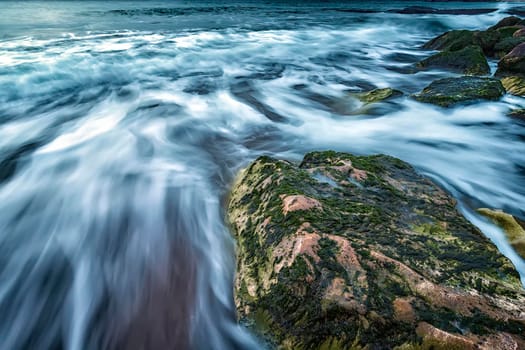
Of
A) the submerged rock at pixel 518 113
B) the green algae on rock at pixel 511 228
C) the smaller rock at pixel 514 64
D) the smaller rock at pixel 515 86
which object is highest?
the smaller rock at pixel 514 64

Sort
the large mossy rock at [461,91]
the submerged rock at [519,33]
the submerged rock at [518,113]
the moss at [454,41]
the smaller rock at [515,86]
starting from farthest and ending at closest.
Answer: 1. the submerged rock at [519,33]
2. the moss at [454,41]
3. the smaller rock at [515,86]
4. the large mossy rock at [461,91]
5. the submerged rock at [518,113]

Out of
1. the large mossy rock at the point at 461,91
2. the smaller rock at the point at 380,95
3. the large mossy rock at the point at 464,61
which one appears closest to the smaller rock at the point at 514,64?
the large mossy rock at the point at 464,61

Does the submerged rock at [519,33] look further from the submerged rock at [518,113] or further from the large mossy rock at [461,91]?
the submerged rock at [518,113]

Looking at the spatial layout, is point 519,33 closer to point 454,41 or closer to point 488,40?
point 488,40

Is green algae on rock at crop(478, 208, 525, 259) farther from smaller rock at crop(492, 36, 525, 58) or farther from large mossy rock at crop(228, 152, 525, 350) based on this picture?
smaller rock at crop(492, 36, 525, 58)

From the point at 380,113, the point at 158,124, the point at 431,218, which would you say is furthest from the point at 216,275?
the point at 380,113

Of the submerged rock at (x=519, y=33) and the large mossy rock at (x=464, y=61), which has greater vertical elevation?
the submerged rock at (x=519, y=33)

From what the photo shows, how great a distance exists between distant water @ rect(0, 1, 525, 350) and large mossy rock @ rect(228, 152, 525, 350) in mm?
357

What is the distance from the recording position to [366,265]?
1.78 m

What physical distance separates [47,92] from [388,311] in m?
7.79

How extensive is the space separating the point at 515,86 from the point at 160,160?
20.9ft

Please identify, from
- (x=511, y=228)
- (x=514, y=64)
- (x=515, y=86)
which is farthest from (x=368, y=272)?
(x=514, y=64)

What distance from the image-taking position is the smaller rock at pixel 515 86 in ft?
18.9

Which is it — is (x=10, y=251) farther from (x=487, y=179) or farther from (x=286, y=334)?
(x=487, y=179)
